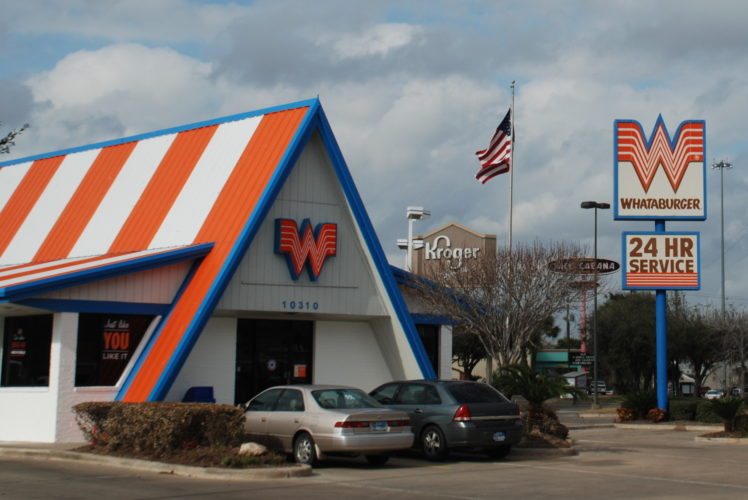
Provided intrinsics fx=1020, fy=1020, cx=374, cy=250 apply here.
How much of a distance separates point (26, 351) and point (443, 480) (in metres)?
11.2

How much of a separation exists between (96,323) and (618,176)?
1965cm

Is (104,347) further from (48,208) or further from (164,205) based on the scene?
(48,208)

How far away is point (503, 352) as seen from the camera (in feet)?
111

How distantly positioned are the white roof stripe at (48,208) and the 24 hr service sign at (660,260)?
59.7 feet

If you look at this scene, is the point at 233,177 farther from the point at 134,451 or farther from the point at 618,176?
the point at 618,176

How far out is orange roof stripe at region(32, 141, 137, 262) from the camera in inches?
1044

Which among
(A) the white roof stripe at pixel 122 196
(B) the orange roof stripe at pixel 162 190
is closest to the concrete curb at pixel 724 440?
(B) the orange roof stripe at pixel 162 190

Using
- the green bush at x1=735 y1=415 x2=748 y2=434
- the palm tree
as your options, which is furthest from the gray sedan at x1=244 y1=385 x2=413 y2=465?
the green bush at x1=735 y1=415 x2=748 y2=434

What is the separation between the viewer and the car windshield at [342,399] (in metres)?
18.5

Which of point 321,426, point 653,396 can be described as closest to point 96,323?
point 321,426

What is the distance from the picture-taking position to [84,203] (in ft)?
89.8

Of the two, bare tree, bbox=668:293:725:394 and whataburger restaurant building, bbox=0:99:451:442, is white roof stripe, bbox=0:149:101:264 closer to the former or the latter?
whataburger restaurant building, bbox=0:99:451:442

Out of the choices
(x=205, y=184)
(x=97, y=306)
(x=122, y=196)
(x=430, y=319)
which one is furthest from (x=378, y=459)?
(x=122, y=196)

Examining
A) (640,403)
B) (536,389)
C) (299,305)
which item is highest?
(299,305)
